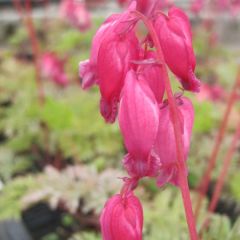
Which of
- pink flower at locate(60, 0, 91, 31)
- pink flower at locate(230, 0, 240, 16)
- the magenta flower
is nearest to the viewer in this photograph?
the magenta flower

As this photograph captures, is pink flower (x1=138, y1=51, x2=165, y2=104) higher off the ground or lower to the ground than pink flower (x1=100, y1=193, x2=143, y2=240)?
higher

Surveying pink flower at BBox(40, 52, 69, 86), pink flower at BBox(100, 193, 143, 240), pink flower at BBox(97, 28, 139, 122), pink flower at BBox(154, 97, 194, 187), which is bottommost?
pink flower at BBox(40, 52, 69, 86)

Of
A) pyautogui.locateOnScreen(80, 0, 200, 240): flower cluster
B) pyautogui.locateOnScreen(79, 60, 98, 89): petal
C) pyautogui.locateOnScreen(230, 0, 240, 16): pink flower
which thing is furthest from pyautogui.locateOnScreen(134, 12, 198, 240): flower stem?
pyautogui.locateOnScreen(230, 0, 240, 16): pink flower

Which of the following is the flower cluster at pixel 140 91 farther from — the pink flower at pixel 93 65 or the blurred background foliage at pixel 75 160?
the blurred background foliage at pixel 75 160

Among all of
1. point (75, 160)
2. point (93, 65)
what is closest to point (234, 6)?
point (75, 160)

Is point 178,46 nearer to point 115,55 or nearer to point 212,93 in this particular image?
point 115,55

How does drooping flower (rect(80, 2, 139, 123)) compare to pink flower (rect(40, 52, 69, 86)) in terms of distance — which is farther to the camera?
pink flower (rect(40, 52, 69, 86))

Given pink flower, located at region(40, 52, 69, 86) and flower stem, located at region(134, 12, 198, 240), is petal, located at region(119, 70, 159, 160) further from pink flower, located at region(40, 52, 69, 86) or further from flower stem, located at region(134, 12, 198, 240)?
pink flower, located at region(40, 52, 69, 86)

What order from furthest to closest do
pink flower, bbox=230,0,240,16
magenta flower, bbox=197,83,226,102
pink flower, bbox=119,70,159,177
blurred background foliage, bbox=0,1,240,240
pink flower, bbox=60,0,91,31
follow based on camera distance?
pink flower, bbox=230,0,240,16
pink flower, bbox=60,0,91,31
magenta flower, bbox=197,83,226,102
blurred background foliage, bbox=0,1,240,240
pink flower, bbox=119,70,159,177

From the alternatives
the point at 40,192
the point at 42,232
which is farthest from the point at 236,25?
the point at 40,192
